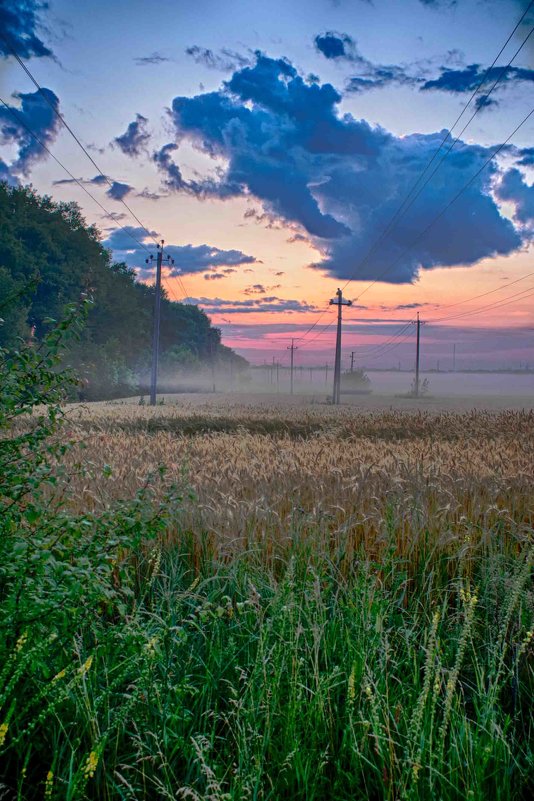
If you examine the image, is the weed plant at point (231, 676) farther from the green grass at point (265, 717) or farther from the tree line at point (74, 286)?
the tree line at point (74, 286)

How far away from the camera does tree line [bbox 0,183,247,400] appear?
52.4 meters

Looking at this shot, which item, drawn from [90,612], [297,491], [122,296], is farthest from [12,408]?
[122,296]

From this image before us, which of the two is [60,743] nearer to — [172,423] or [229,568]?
[229,568]

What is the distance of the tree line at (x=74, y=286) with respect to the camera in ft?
172

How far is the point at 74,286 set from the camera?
60719 mm

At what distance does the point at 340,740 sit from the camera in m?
2.97

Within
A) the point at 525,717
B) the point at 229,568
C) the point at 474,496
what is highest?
the point at 474,496

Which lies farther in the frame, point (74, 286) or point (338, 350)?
point (74, 286)

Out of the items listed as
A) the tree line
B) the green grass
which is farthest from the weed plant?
the tree line

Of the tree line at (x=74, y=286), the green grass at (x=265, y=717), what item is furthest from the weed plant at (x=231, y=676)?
the tree line at (x=74, y=286)

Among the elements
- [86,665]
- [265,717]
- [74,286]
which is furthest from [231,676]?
[74,286]

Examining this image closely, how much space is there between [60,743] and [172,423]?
47.5 feet

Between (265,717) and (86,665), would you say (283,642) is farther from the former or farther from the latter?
(86,665)

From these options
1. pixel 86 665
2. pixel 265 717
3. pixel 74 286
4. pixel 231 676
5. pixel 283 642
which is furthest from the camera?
pixel 74 286
